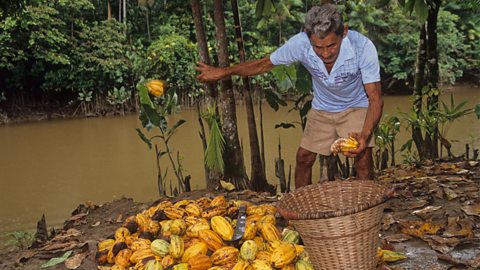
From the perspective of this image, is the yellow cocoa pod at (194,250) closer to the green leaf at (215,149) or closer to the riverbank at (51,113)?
the green leaf at (215,149)

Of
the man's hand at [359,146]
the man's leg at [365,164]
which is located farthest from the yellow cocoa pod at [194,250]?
the man's leg at [365,164]

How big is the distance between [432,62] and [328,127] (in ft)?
8.82

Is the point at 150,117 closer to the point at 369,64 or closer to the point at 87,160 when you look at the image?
the point at 369,64

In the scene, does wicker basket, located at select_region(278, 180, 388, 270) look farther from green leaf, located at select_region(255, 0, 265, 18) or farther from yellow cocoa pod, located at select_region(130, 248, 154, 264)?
green leaf, located at select_region(255, 0, 265, 18)

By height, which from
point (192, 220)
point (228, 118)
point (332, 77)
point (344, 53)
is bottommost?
point (192, 220)

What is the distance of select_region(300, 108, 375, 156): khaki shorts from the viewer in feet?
9.01

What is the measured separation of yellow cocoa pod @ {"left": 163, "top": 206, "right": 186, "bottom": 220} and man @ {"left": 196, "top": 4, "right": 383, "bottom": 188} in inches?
28.3

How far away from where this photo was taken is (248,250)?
2.00 meters

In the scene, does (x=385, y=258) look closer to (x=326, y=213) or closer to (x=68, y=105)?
(x=326, y=213)

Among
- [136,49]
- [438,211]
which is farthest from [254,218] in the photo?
[136,49]

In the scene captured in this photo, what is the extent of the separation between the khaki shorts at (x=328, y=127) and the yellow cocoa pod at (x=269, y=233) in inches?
30.6

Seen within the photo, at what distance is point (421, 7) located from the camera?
3686mm

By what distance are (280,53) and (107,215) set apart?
189 centimetres

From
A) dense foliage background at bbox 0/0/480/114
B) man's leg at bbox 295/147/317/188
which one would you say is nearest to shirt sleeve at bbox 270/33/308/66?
man's leg at bbox 295/147/317/188
